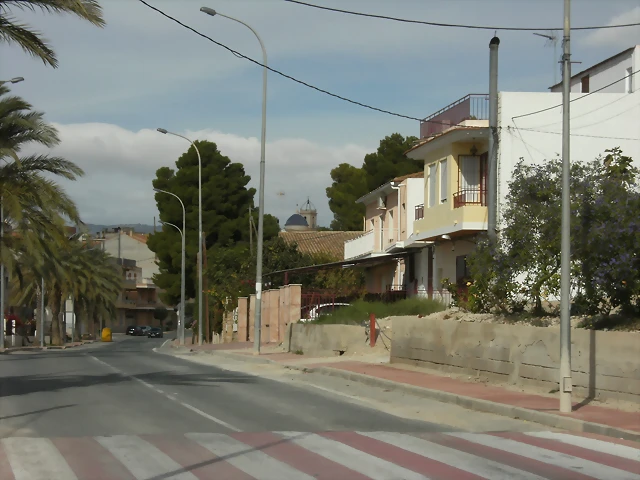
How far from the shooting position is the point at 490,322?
1986cm

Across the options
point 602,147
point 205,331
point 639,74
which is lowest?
point 205,331

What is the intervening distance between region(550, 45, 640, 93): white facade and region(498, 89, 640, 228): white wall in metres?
2.57

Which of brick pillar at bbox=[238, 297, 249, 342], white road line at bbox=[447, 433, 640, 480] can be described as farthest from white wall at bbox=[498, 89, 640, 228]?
brick pillar at bbox=[238, 297, 249, 342]

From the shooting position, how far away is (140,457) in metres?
9.91

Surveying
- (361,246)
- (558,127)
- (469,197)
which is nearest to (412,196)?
(361,246)

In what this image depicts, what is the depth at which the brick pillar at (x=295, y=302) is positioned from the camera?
36.6m

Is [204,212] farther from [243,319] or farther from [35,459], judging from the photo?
[35,459]

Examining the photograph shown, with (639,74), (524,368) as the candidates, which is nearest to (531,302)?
(524,368)

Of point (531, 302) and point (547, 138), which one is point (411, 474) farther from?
point (547, 138)

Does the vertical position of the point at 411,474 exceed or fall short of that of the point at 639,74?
it falls short

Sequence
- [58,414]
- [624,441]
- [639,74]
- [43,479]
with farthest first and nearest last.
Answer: [639,74]
[58,414]
[624,441]
[43,479]

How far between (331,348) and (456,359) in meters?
9.58

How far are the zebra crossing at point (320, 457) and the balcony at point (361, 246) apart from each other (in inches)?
1229

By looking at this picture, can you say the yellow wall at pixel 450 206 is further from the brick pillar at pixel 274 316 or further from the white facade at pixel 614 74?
the brick pillar at pixel 274 316
